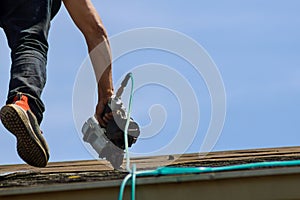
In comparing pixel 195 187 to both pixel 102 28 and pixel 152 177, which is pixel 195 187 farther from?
pixel 102 28

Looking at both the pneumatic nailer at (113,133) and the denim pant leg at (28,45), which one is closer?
the denim pant leg at (28,45)

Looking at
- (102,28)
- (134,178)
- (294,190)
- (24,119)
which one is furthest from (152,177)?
(102,28)

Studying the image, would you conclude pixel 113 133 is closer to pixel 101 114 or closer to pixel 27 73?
pixel 101 114

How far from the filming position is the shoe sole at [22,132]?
2430 millimetres

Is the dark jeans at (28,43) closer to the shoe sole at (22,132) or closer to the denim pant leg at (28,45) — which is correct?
the denim pant leg at (28,45)

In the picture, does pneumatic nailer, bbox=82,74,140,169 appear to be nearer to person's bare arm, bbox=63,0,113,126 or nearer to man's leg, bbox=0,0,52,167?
person's bare arm, bbox=63,0,113,126

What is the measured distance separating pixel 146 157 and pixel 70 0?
0.95 m

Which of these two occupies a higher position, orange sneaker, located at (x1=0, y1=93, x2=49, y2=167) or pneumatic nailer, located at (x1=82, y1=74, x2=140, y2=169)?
pneumatic nailer, located at (x1=82, y1=74, x2=140, y2=169)

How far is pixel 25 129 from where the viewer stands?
246 centimetres

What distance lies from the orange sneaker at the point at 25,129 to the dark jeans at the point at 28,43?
0.06m

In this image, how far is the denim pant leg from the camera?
256 cm

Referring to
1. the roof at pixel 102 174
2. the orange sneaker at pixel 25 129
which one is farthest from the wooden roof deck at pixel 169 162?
the orange sneaker at pixel 25 129

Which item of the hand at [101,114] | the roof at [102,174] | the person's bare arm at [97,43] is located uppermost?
the person's bare arm at [97,43]

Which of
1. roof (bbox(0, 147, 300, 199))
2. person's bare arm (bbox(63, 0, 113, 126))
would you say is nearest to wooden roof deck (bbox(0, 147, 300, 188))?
roof (bbox(0, 147, 300, 199))
